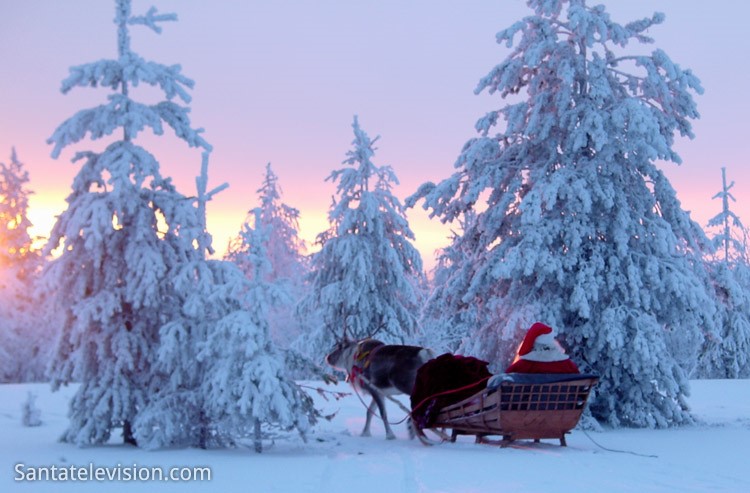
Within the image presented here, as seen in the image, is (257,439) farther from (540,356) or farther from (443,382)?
(540,356)

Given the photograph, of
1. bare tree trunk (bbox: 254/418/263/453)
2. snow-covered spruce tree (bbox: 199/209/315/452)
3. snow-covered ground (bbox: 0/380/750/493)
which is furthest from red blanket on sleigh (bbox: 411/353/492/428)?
bare tree trunk (bbox: 254/418/263/453)

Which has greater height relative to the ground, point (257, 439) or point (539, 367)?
point (539, 367)

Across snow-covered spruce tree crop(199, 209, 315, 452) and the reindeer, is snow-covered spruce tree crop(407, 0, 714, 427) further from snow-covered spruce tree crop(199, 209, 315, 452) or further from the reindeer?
snow-covered spruce tree crop(199, 209, 315, 452)

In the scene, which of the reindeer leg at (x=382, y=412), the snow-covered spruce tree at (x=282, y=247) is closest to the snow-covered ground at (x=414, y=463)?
the reindeer leg at (x=382, y=412)

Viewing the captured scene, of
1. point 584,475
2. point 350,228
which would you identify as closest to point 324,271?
point 350,228

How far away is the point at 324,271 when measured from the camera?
2705 centimetres

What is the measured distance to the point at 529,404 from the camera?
10.8 metres

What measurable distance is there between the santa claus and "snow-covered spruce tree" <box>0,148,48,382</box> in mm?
31881

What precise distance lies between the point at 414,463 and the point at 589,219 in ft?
25.6

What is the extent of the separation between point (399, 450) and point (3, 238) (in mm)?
33766

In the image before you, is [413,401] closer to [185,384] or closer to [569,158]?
[185,384]
